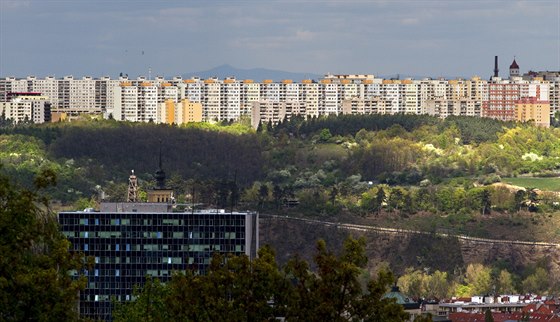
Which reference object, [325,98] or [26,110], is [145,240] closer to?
[26,110]

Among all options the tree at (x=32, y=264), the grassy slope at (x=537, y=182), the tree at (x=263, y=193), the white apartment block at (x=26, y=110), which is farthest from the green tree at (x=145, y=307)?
the white apartment block at (x=26, y=110)

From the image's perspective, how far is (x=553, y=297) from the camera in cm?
9156

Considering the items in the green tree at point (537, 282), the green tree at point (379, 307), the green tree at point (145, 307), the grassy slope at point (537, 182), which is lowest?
the green tree at point (537, 282)

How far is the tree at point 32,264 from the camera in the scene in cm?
2156

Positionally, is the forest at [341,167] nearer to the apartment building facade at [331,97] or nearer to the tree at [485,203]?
the tree at [485,203]

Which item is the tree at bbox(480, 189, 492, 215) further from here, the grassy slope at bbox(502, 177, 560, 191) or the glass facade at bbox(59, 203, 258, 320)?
the glass facade at bbox(59, 203, 258, 320)

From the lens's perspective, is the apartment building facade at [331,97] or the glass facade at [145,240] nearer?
the glass facade at [145,240]

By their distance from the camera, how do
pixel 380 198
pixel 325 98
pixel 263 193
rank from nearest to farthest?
1. pixel 380 198
2. pixel 263 193
3. pixel 325 98

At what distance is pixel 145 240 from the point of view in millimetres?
63719

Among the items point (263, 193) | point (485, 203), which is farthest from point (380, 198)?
point (263, 193)

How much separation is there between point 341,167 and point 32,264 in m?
114

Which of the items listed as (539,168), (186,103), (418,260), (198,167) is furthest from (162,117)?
(418,260)

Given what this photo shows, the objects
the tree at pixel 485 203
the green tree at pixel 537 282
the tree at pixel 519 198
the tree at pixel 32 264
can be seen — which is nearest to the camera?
the tree at pixel 32 264

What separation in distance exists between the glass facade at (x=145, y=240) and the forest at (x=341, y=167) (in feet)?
127
